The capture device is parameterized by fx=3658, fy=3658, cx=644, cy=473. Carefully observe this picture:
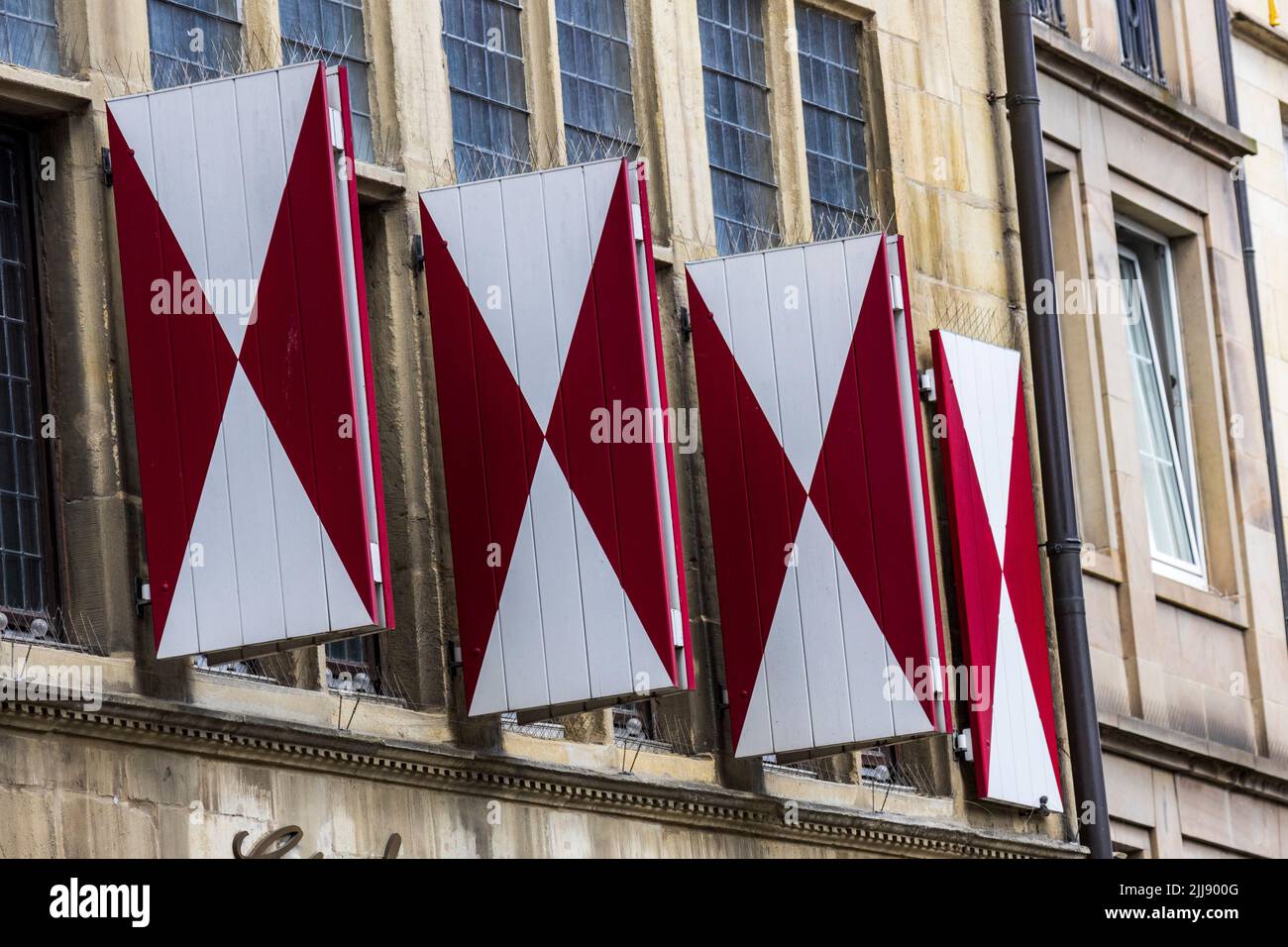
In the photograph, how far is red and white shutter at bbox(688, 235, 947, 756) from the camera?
16.1 m

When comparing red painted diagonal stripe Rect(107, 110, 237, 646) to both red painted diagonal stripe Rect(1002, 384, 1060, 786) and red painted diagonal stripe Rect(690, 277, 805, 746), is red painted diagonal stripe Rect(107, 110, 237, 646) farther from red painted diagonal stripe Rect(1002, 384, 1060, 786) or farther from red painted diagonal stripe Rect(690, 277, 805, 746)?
red painted diagonal stripe Rect(1002, 384, 1060, 786)

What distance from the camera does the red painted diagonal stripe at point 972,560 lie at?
18000mm

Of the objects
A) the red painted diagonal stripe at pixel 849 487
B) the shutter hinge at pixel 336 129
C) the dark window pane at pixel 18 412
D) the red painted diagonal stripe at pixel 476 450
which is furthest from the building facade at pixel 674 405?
the shutter hinge at pixel 336 129

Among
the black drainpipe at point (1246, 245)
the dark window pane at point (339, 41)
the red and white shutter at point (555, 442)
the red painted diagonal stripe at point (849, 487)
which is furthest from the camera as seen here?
the black drainpipe at point (1246, 245)

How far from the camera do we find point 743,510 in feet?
54.0

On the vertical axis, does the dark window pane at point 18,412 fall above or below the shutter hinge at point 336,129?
below

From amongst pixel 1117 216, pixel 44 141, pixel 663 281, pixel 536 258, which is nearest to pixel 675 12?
pixel 663 281

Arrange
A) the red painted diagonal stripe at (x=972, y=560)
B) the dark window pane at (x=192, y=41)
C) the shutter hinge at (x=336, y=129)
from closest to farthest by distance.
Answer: the shutter hinge at (x=336, y=129) < the dark window pane at (x=192, y=41) < the red painted diagonal stripe at (x=972, y=560)

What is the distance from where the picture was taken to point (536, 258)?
14.9m

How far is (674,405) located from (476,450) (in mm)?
2037

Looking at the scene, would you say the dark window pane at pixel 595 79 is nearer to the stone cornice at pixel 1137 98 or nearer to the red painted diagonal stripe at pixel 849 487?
the red painted diagonal stripe at pixel 849 487

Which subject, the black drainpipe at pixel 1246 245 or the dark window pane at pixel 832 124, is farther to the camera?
the black drainpipe at pixel 1246 245

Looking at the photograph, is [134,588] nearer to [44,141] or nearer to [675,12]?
[44,141]

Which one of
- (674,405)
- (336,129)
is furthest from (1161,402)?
(336,129)
